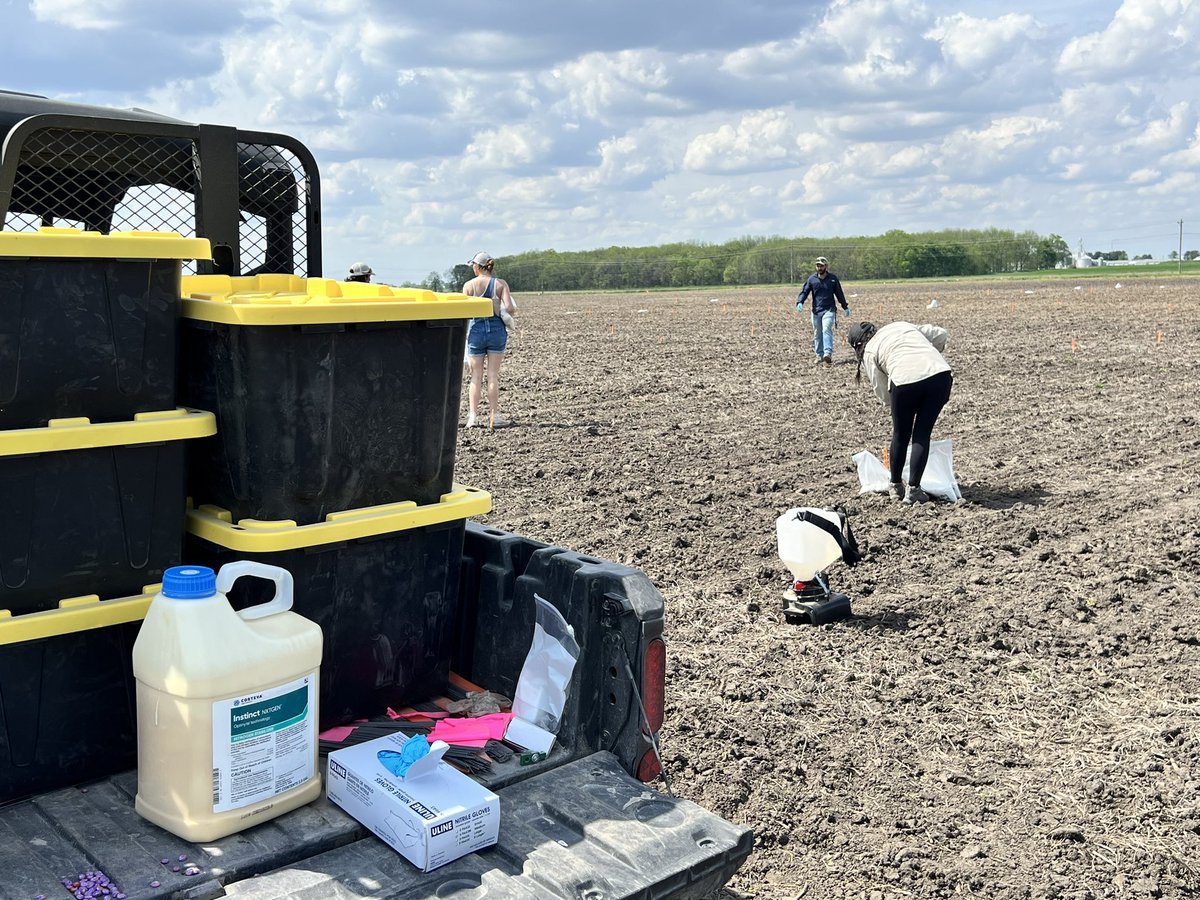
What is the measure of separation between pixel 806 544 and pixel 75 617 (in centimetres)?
383

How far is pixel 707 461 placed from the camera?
9539 mm

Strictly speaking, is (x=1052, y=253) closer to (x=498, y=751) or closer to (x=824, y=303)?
(x=824, y=303)

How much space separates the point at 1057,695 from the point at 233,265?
12.0 ft

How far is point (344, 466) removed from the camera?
2643 mm

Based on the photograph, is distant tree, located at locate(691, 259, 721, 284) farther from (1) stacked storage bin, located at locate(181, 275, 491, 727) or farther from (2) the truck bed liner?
(2) the truck bed liner

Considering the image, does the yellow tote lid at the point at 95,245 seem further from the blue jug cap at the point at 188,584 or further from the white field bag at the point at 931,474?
the white field bag at the point at 931,474

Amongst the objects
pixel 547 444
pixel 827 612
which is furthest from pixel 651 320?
pixel 827 612

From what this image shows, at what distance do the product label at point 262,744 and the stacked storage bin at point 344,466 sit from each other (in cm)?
33

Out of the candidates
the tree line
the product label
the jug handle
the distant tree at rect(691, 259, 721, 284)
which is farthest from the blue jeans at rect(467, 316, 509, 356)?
the distant tree at rect(691, 259, 721, 284)

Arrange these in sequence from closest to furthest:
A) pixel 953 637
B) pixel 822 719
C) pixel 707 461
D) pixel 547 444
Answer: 1. pixel 822 719
2. pixel 953 637
3. pixel 707 461
4. pixel 547 444

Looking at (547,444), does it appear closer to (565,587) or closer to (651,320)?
(565,587)

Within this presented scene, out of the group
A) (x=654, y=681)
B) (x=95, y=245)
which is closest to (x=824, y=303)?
(x=654, y=681)

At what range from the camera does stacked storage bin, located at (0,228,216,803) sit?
2.26 meters

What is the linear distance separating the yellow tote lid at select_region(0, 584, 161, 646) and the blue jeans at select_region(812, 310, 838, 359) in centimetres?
1504
